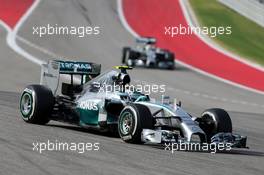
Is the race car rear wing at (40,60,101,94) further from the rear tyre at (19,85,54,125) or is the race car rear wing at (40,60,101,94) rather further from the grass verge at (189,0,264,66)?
the grass verge at (189,0,264,66)

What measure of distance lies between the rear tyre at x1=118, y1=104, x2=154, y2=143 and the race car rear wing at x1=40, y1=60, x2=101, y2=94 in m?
2.60

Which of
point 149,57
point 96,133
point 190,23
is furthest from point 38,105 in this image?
point 190,23

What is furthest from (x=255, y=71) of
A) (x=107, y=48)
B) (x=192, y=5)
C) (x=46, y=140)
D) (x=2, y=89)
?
(x=46, y=140)

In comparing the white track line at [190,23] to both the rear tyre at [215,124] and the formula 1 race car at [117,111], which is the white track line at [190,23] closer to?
the formula 1 race car at [117,111]

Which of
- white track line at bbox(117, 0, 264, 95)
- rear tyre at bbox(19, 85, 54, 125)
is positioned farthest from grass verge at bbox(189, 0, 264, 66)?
rear tyre at bbox(19, 85, 54, 125)

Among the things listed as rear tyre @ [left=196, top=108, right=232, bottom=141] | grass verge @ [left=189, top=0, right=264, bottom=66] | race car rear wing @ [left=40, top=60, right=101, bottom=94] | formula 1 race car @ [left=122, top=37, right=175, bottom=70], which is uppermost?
grass verge @ [left=189, top=0, right=264, bottom=66]

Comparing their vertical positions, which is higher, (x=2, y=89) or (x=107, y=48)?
(x=107, y=48)

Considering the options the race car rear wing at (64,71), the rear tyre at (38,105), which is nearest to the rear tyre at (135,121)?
the rear tyre at (38,105)

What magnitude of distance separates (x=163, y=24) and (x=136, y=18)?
2282 millimetres

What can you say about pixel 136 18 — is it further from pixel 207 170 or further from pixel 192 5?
pixel 207 170

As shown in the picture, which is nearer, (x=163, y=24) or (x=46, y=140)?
(x=46, y=140)

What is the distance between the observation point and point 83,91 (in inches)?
576

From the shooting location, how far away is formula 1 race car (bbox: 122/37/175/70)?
1270 inches

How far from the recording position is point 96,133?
1421 centimetres
